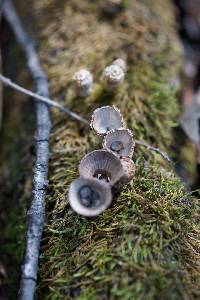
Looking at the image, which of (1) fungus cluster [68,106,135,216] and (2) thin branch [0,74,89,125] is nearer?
(1) fungus cluster [68,106,135,216]

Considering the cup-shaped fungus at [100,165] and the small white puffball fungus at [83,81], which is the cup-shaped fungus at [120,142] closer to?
the cup-shaped fungus at [100,165]

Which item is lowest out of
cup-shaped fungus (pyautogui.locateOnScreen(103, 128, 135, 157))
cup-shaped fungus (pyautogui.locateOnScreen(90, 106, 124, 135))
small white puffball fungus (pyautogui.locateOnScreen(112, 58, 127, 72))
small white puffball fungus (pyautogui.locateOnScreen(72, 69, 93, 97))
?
cup-shaped fungus (pyautogui.locateOnScreen(103, 128, 135, 157))

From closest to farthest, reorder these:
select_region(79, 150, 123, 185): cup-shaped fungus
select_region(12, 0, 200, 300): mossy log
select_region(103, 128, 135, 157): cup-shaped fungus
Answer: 1. select_region(12, 0, 200, 300): mossy log
2. select_region(79, 150, 123, 185): cup-shaped fungus
3. select_region(103, 128, 135, 157): cup-shaped fungus

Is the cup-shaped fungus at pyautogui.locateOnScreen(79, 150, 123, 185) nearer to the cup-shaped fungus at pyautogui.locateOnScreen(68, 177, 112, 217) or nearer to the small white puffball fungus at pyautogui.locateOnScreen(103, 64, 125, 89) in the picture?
the cup-shaped fungus at pyautogui.locateOnScreen(68, 177, 112, 217)

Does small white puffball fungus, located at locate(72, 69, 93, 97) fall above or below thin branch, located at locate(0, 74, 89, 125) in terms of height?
above

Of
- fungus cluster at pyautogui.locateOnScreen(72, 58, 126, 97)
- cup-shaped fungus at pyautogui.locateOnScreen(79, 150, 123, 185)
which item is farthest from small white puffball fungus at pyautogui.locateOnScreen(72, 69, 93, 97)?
cup-shaped fungus at pyautogui.locateOnScreen(79, 150, 123, 185)

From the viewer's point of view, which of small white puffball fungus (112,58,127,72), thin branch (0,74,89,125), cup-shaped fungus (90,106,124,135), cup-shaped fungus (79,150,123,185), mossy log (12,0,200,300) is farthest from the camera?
small white puffball fungus (112,58,127,72)

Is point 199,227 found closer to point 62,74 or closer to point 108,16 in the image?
point 62,74

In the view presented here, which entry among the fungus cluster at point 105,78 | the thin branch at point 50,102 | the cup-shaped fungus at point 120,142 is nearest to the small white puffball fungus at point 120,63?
the fungus cluster at point 105,78
